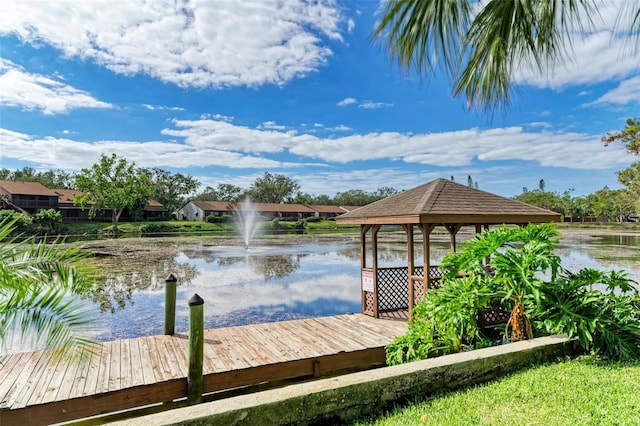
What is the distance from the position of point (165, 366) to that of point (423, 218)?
4.18m

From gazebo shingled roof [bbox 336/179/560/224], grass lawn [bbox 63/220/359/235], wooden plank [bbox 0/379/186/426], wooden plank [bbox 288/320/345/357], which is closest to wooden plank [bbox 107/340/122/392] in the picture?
wooden plank [bbox 0/379/186/426]

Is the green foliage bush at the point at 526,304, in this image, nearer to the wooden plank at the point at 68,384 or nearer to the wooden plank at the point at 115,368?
the wooden plank at the point at 115,368

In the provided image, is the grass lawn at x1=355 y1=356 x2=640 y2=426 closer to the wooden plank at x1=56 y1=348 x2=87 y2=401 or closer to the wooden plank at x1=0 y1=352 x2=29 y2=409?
the wooden plank at x1=56 y1=348 x2=87 y2=401

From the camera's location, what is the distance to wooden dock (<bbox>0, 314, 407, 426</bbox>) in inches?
149

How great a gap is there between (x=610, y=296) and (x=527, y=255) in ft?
3.60

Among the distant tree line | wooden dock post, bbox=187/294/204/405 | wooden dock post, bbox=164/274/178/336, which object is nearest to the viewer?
wooden dock post, bbox=187/294/204/405

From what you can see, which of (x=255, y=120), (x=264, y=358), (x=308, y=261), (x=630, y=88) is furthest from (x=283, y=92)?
(x=630, y=88)

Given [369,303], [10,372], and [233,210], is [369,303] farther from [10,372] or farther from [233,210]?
[233,210]

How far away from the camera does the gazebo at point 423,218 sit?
5867mm

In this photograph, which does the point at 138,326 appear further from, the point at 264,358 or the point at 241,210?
the point at 241,210

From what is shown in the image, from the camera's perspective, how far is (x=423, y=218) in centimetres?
558

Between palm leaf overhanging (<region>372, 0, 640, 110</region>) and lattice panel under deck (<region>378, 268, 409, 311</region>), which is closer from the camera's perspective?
palm leaf overhanging (<region>372, 0, 640, 110</region>)

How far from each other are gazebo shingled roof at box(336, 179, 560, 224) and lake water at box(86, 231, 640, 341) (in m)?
2.17

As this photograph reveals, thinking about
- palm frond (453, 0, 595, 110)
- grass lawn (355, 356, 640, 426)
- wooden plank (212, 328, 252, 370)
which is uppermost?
palm frond (453, 0, 595, 110)
